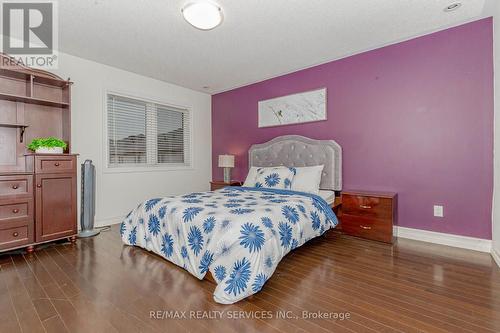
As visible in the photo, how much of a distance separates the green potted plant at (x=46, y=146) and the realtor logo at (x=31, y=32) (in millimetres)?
907

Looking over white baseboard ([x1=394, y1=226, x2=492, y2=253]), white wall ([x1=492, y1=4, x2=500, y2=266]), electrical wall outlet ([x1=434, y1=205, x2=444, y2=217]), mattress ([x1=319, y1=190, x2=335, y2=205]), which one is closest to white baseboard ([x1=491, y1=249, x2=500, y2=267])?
white wall ([x1=492, y1=4, x2=500, y2=266])

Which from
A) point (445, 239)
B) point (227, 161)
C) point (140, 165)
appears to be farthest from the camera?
point (227, 161)

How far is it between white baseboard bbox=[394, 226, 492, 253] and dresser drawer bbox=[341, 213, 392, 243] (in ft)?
1.00

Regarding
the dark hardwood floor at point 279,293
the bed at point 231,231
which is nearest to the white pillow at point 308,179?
the bed at point 231,231

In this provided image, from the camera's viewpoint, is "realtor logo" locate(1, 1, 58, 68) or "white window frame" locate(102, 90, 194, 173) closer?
"realtor logo" locate(1, 1, 58, 68)

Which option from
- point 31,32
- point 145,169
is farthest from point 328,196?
point 31,32

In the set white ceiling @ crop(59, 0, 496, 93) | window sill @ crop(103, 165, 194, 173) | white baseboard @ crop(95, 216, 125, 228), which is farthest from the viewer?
window sill @ crop(103, 165, 194, 173)

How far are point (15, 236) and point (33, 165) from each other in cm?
76

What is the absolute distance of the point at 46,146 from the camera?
9.54 ft

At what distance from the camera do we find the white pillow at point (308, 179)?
3.36 m

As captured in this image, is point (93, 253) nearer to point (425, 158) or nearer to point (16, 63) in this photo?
point (16, 63)

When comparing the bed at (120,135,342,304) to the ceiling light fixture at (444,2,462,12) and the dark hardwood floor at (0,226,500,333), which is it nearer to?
the dark hardwood floor at (0,226,500,333)

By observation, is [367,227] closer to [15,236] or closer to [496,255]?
[496,255]

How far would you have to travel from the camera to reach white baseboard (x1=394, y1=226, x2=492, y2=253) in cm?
268
